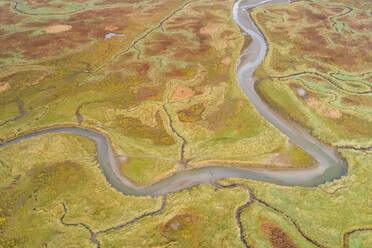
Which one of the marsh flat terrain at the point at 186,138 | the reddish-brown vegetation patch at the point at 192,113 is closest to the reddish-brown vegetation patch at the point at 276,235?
the marsh flat terrain at the point at 186,138

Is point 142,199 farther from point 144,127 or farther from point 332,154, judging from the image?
point 332,154

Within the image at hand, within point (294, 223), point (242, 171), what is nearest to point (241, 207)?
point (242, 171)

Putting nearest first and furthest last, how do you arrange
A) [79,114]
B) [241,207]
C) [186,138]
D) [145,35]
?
[241,207]
[186,138]
[79,114]
[145,35]

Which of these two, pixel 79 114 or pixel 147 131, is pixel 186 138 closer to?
pixel 147 131

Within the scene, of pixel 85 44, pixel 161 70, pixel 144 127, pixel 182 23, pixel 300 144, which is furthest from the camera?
pixel 182 23

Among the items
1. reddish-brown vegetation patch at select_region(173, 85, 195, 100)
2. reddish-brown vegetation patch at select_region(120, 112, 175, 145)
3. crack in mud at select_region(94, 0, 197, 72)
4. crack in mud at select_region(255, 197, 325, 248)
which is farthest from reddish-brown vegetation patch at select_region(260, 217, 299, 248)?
crack in mud at select_region(94, 0, 197, 72)

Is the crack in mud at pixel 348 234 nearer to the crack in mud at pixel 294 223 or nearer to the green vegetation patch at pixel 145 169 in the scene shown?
the crack in mud at pixel 294 223

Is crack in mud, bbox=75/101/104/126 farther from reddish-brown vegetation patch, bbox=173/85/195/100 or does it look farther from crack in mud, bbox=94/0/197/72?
reddish-brown vegetation patch, bbox=173/85/195/100

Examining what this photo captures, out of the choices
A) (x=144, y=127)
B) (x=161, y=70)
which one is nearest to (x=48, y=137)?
(x=144, y=127)
